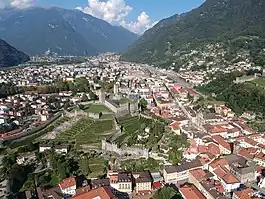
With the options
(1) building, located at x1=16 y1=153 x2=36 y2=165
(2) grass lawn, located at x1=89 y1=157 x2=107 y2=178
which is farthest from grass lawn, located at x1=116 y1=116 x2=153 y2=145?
(1) building, located at x1=16 y1=153 x2=36 y2=165

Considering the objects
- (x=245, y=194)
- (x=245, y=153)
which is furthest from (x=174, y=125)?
(x=245, y=194)

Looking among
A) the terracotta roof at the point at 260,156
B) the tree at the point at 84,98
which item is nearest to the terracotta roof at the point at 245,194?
the terracotta roof at the point at 260,156

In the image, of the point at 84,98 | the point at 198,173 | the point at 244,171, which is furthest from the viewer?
the point at 84,98

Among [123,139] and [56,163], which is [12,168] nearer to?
[56,163]

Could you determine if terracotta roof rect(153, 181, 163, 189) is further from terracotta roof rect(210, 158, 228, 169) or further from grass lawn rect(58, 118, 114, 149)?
Result: grass lawn rect(58, 118, 114, 149)

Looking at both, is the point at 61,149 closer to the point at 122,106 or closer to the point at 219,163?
the point at 122,106

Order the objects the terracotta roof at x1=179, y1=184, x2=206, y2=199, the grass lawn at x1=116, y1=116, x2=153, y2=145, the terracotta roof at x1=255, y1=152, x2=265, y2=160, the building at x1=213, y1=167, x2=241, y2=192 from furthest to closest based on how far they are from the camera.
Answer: the grass lawn at x1=116, y1=116, x2=153, y2=145
the terracotta roof at x1=255, y1=152, x2=265, y2=160
the building at x1=213, y1=167, x2=241, y2=192
the terracotta roof at x1=179, y1=184, x2=206, y2=199
